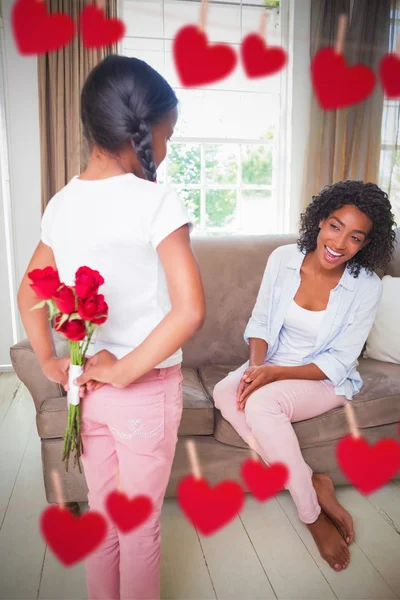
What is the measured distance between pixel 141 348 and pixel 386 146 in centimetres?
310

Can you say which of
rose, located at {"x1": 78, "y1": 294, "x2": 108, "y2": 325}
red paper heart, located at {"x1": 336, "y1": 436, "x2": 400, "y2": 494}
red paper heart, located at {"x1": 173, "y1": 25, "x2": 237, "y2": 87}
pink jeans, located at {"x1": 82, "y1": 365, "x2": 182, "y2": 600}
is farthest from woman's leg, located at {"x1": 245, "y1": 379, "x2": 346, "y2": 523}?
red paper heart, located at {"x1": 173, "y1": 25, "x2": 237, "y2": 87}

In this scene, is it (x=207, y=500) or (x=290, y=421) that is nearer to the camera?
(x=290, y=421)

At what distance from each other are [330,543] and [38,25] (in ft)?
10.3

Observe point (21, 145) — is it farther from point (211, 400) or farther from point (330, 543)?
point (330, 543)

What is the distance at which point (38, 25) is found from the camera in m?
2.89

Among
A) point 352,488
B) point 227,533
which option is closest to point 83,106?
point 227,533

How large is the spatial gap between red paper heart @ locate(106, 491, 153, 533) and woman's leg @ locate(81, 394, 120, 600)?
0.02 meters

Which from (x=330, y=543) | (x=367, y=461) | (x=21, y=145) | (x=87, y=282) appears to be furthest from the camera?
(x=21, y=145)

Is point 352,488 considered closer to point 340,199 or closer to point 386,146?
point 340,199

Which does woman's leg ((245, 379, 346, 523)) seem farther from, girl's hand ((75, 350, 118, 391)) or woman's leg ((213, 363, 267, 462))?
girl's hand ((75, 350, 118, 391))

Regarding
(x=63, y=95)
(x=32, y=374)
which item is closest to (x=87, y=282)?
(x=32, y=374)

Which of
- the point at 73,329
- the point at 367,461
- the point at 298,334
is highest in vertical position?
the point at 73,329

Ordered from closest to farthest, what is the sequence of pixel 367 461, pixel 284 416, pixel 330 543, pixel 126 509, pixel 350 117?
pixel 126 509, pixel 330 543, pixel 284 416, pixel 367 461, pixel 350 117

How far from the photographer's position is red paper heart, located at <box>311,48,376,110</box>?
3139 millimetres
